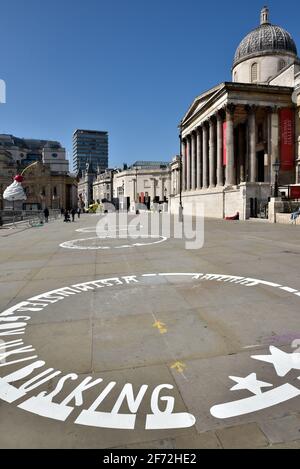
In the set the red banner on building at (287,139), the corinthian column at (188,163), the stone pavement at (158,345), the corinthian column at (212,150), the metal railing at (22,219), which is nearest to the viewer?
the stone pavement at (158,345)

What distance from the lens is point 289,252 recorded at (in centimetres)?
1319

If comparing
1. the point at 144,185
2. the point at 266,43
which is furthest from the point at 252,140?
the point at 144,185

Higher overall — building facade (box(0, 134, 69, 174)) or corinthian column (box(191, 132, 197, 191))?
building facade (box(0, 134, 69, 174))

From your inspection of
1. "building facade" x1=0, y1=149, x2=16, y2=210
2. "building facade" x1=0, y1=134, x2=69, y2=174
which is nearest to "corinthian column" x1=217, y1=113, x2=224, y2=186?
"building facade" x1=0, y1=149, x2=16, y2=210

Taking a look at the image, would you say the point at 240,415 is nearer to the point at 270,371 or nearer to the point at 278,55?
the point at 270,371

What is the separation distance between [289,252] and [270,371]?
10.1 meters

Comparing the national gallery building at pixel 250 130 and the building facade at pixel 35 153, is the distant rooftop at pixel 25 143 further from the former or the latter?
the national gallery building at pixel 250 130

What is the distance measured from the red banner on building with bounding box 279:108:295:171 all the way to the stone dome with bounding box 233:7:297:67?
18729 millimetres

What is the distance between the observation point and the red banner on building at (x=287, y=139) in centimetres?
4831

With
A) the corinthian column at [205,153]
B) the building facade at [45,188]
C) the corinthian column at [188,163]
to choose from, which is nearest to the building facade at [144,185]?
the building facade at [45,188]

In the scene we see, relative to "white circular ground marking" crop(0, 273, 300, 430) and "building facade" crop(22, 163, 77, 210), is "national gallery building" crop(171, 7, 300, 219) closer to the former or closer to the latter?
"white circular ground marking" crop(0, 273, 300, 430)

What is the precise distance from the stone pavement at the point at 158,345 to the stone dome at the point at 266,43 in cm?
6254

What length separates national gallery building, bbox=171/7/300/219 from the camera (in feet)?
150

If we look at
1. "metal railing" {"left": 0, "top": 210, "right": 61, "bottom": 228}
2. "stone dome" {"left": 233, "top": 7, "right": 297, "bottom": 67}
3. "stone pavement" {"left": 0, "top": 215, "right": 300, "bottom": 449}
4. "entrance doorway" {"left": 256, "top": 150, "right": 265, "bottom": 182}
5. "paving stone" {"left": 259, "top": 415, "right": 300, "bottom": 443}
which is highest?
"stone dome" {"left": 233, "top": 7, "right": 297, "bottom": 67}
